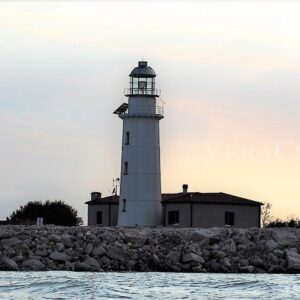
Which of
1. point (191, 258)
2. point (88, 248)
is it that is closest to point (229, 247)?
point (191, 258)

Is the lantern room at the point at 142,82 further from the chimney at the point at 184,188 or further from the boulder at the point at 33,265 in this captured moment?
the boulder at the point at 33,265

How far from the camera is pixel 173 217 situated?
2621 inches

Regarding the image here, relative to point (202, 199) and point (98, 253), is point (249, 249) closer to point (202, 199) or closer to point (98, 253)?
point (98, 253)

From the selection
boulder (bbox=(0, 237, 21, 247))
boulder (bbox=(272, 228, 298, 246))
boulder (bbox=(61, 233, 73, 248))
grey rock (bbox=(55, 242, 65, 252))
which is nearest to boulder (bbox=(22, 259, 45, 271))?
grey rock (bbox=(55, 242, 65, 252))

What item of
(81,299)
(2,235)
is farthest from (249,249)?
(81,299)

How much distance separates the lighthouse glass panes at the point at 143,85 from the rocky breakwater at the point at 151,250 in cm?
1270

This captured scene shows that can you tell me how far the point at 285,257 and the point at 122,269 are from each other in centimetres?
574

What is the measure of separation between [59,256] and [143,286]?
32.3 ft

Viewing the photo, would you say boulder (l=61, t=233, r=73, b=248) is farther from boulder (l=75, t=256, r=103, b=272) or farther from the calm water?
the calm water

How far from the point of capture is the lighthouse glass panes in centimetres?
6662

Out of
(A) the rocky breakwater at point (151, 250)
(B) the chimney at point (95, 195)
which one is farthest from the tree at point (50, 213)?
(A) the rocky breakwater at point (151, 250)

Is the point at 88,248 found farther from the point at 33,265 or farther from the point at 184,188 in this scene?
the point at 184,188

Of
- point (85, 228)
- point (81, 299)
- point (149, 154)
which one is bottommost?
point (81, 299)

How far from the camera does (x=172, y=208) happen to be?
66.6 metres
